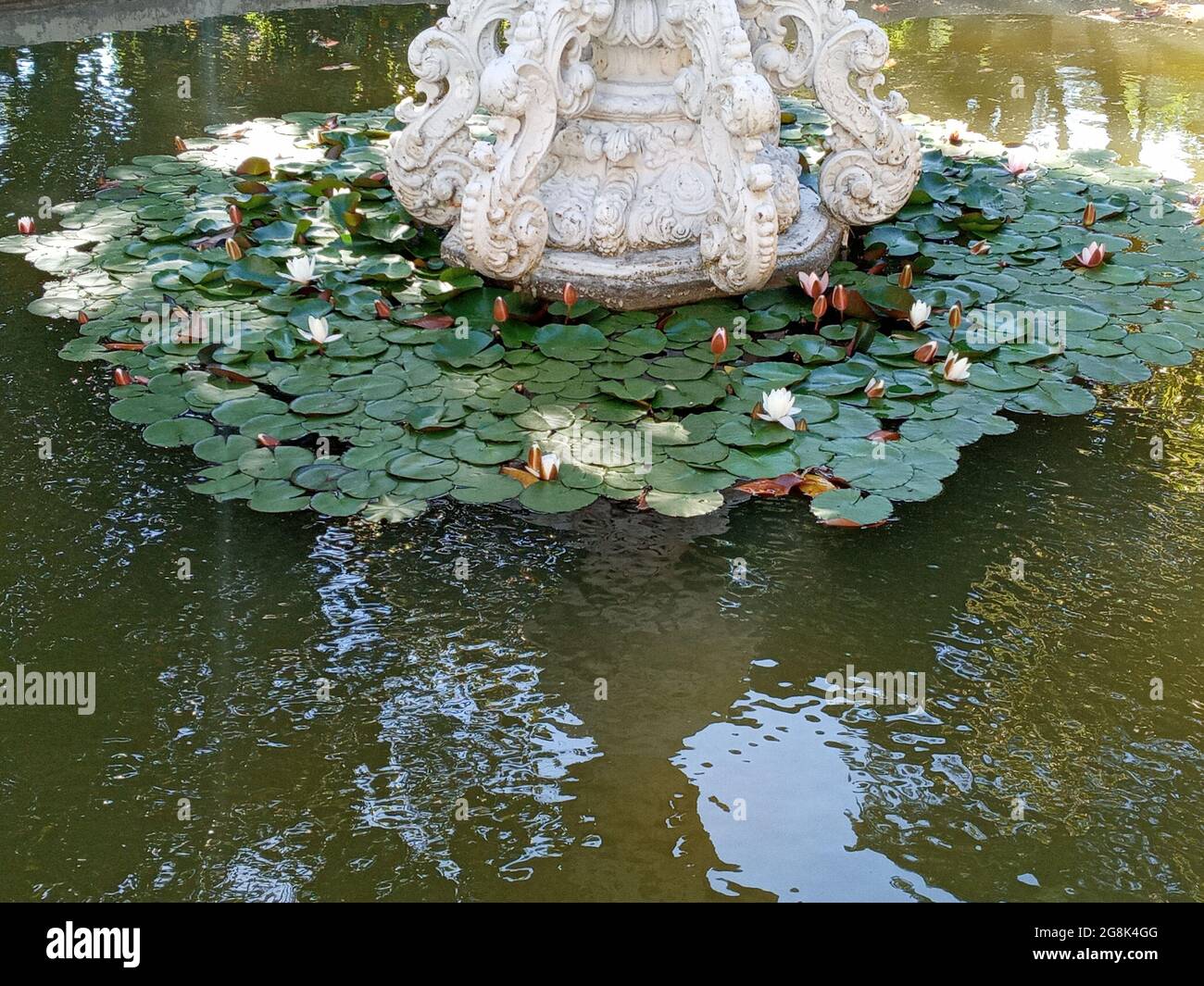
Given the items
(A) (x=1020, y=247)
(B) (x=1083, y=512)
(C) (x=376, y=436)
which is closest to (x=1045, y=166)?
(A) (x=1020, y=247)

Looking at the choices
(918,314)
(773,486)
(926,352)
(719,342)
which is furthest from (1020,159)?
(773,486)

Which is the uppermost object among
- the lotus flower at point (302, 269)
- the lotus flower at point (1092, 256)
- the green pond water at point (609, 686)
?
the lotus flower at point (1092, 256)

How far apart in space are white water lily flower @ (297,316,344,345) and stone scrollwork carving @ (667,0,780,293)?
3.93 feet

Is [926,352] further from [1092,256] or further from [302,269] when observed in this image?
[302,269]

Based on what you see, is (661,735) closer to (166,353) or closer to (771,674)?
(771,674)

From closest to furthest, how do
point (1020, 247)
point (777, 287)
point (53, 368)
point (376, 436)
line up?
point (376, 436) → point (53, 368) → point (777, 287) → point (1020, 247)

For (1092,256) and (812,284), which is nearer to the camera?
(812,284)

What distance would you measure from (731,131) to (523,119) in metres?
0.63

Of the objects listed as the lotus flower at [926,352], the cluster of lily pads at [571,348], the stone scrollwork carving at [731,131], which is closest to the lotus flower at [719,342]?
the cluster of lily pads at [571,348]

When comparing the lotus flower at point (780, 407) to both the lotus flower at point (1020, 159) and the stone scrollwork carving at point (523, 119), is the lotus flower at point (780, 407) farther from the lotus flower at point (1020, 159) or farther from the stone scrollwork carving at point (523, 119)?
the lotus flower at point (1020, 159)

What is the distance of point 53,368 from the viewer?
146 inches

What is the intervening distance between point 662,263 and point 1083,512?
1.52 m

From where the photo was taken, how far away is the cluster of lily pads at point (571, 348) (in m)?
3.18

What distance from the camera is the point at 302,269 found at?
13.2 ft
